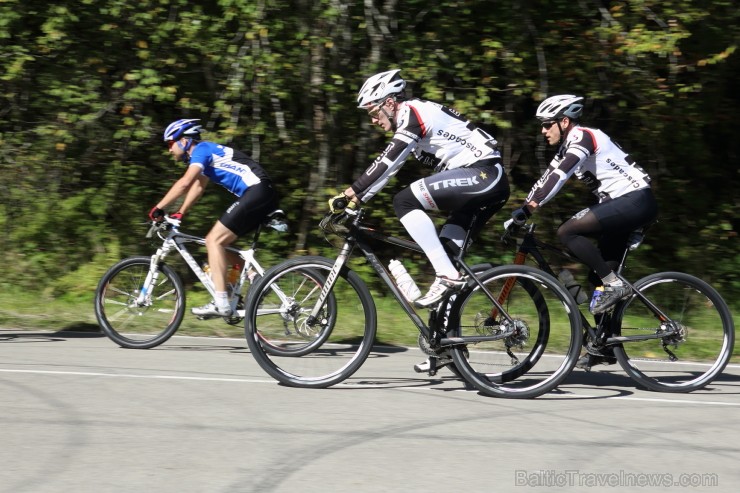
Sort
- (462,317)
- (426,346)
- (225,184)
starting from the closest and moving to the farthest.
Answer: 1. (462,317)
2. (426,346)
3. (225,184)

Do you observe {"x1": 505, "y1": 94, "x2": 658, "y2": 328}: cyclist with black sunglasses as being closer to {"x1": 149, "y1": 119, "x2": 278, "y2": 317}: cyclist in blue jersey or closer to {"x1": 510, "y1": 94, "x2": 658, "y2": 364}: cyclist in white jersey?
{"x1": 510, "y1": 94, "x2": 658, "y2": 364}: cyclist in white jersey

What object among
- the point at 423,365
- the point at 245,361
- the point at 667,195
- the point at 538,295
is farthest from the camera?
the point at 667,195

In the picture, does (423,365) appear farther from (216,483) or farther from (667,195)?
(667,195)

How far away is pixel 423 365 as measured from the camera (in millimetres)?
7812

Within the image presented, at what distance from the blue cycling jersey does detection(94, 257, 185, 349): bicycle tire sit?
0.95m

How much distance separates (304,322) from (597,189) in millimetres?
2410

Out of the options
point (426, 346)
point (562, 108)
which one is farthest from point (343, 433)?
point (562, 108)

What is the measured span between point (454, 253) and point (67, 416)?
113 inches

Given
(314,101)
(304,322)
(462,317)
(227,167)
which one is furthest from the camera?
(314,101)

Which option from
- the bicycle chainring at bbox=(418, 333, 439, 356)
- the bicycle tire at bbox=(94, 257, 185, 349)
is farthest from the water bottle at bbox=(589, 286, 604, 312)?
the bicycle tire at bbox=(94, 257, 185, 349)

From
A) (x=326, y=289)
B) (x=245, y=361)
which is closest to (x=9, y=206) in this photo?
(x=245, y=361)

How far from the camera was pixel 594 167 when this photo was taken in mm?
7508

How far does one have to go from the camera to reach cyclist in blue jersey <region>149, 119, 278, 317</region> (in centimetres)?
906

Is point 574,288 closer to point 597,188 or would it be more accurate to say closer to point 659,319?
point 659,319
